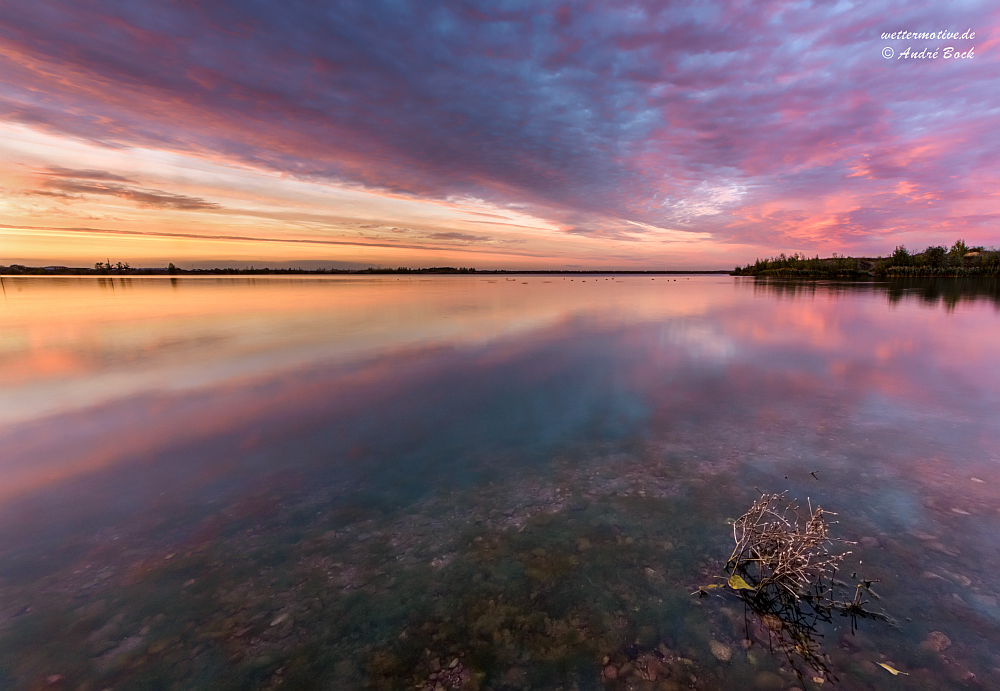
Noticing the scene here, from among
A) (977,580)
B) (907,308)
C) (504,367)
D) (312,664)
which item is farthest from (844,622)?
(907,308)

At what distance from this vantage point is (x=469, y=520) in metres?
5.79

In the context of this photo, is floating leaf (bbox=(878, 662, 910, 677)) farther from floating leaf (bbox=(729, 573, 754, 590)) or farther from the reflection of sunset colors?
the reflection of sunset colors

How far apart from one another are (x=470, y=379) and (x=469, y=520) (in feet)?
24.5

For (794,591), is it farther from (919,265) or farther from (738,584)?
(919,265)

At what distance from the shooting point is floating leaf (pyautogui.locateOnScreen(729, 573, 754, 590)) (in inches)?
172

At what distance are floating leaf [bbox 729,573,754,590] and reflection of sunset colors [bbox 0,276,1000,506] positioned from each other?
3.97 meters

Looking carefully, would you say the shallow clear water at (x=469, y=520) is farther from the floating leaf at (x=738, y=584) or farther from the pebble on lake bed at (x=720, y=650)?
the floating leaf at (x=738, y=584)

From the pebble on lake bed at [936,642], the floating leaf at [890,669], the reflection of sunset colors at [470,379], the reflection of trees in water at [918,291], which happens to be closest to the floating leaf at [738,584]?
the floating leaf at [890,669]

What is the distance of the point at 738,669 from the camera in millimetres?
3594

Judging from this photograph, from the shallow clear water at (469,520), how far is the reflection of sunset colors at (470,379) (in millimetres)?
136

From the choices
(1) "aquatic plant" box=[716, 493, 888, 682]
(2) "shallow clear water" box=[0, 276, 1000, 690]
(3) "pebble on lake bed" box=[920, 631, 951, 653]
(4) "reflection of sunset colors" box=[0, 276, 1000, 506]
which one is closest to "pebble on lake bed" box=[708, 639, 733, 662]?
(2) "shallow clear water" box=[0, 276, 1000, 690]

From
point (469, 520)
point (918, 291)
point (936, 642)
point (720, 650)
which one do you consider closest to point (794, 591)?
point (936, 642)

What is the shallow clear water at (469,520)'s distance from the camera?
3.76 meters

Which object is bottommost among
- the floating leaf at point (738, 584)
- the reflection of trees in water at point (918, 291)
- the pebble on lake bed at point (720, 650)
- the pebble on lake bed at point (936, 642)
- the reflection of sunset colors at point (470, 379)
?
the pebble on lake bed at point (720, 650)
